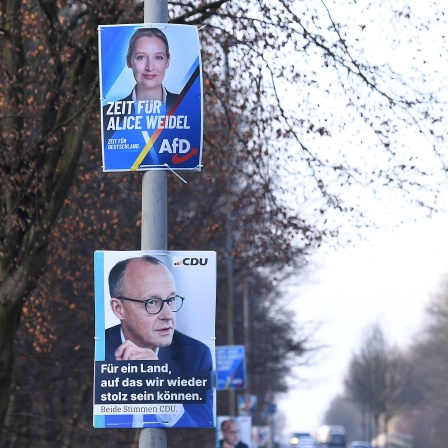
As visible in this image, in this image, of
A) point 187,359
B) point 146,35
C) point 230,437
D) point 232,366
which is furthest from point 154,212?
point 232,366

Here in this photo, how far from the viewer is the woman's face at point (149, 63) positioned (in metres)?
8.11

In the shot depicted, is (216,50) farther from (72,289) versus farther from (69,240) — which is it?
(72,289)

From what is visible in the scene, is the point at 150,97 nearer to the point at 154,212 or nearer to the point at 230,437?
the point at 154,212

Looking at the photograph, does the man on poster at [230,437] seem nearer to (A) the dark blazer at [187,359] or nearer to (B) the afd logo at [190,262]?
(A) the dark blazer at [187,359]

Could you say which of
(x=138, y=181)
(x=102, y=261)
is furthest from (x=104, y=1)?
(x=102, y=261)

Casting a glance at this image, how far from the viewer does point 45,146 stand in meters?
13.1

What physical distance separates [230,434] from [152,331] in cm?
1692

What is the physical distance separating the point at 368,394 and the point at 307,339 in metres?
56.0

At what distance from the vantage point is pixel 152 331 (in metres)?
7.55

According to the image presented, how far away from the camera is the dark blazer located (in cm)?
751

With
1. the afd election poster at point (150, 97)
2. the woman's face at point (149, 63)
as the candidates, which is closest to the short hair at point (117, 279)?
the afd election poster at point (150, 97)

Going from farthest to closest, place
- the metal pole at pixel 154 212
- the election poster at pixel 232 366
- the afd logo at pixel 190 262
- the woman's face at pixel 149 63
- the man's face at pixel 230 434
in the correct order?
the election poster at pixel 232 366, the man's face at pixel 230 434, the woman's face at pixel 149 63, the metal pole at pixel 154 212, the afd logo at pixel 190 262

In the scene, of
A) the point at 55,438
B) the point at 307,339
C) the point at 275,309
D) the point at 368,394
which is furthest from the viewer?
the point at 368,394

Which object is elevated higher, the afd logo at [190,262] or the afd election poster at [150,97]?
the afd election poster at [150,97]
